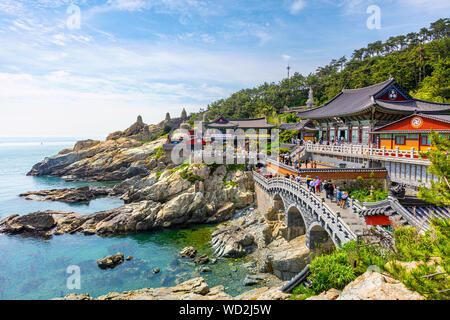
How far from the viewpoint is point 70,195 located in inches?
2203

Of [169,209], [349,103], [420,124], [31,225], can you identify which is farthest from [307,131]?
[31,225]

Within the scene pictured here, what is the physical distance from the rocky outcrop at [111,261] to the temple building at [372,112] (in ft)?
107

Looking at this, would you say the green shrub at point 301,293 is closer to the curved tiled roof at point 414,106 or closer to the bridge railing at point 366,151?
the bridge railing at point 366,151

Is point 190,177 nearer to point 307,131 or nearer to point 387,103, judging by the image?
point 307,131

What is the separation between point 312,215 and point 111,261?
2264 cm

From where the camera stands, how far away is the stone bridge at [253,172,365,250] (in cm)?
1588

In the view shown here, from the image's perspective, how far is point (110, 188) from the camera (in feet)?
208

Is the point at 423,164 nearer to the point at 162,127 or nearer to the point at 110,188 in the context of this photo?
the point at 110,188

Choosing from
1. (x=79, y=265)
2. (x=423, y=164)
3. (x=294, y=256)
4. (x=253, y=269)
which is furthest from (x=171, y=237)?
(x=423, y=164)

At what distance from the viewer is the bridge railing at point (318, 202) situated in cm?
1515

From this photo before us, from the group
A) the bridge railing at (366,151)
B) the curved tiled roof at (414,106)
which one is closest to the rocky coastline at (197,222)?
the bridge railing at (366,151)
